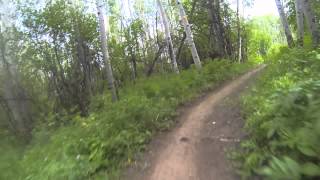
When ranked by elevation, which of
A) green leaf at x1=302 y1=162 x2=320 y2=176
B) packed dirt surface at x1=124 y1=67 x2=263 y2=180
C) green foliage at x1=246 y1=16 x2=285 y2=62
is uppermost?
green foliage at x1=246 y1=16 x2=285 y2=62

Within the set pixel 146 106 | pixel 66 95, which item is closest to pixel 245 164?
pixel 146 106

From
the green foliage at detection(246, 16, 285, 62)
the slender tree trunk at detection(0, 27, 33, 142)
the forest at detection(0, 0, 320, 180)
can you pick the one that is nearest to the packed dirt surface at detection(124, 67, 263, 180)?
the forest at detection(0, 0, 320, 180)

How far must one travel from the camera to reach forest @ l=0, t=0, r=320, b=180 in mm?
5211

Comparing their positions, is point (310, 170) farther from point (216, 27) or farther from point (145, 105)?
point (216, 27)

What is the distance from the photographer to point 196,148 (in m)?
7.19

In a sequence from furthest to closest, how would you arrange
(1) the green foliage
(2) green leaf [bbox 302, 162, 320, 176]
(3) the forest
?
(1) the green foliage
(3) the forest
(2) green leaf [bbox 302, 162, 320, 176]

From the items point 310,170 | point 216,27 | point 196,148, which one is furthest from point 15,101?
point 310,170

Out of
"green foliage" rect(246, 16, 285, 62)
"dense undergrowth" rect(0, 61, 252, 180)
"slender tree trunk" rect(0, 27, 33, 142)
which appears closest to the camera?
"dense undergrowth" rect(0, 61, 252, 180)

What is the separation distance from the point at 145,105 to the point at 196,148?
2495 mm

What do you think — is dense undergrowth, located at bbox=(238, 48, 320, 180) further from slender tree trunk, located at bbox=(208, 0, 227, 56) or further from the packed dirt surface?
slender tree trunk, located at bbox=(208, 0, 227, 56)

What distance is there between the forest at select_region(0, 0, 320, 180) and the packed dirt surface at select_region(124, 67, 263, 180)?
3 centimetres

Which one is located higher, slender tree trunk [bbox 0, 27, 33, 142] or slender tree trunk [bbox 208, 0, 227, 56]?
slender tree trunk [bbox 208, 0, 227, 56]

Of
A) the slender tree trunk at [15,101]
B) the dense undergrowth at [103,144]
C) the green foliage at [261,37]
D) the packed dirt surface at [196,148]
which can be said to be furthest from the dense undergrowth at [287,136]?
the green foliage at [261,37]

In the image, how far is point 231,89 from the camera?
12.3 metres
